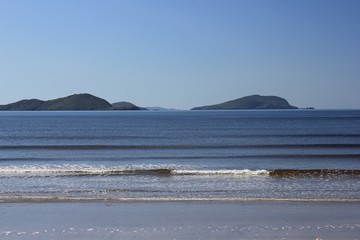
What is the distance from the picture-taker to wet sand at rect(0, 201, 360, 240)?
12031 millimetres

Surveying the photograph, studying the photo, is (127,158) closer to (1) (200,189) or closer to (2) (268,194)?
(1) (200,189)

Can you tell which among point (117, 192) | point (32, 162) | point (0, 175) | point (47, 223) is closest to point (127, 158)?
point (32, 162)

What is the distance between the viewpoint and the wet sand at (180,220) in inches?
474

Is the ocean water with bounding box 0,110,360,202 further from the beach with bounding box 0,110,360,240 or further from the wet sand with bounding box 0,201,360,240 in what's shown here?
the wet sand with bounding box 0,201,360,240

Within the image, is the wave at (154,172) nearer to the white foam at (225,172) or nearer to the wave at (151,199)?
the white foam at (225,172)

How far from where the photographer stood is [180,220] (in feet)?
44.6

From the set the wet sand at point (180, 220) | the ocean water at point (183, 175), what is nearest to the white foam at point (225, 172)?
the ocean water at point (183, 175)

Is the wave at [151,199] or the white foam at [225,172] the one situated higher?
the white foam at [225,172]

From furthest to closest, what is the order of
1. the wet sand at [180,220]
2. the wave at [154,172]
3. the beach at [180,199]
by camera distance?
the wave at [154,172] < the beach at [180,199] < the wet sand at [180,220]

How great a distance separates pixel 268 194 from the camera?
1817 centimetres

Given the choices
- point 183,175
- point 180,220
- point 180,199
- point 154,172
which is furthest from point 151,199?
point 154,172

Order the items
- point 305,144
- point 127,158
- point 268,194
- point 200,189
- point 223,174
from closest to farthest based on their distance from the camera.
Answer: point 268,194
point 200,189
point 223,174
point 127,158
point 305,144

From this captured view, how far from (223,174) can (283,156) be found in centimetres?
1221

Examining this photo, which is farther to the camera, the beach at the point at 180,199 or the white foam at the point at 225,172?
the white foam at the point at 225,172
